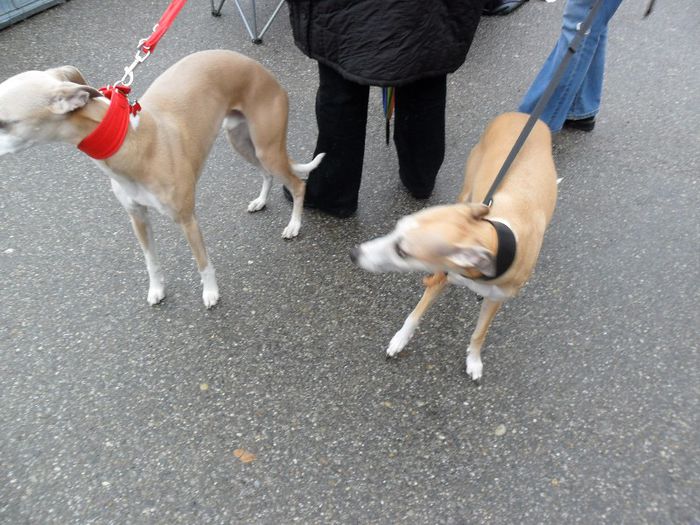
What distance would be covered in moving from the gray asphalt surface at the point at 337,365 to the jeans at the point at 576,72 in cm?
29

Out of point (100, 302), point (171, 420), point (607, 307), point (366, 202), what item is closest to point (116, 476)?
point (171, 420)

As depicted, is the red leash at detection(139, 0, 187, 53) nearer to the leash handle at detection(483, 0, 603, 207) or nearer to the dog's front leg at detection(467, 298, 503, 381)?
the leash handle at detection(483, 0, 603, 207)

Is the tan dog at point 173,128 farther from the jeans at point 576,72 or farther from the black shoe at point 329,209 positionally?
the jeans at point 576,72

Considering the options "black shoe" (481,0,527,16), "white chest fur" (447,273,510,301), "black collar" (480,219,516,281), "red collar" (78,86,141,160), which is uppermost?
"red collar" (78,86,141,160)

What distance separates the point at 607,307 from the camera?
317cm

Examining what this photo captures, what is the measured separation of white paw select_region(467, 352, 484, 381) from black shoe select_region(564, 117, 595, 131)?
2.61 m

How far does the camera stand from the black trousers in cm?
316

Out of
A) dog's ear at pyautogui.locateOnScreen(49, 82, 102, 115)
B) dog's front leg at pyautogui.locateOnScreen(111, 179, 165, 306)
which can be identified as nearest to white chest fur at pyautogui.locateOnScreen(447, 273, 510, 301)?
dog's front leg at pyautogui.locateOnScreen(111, 179, 165, 306)

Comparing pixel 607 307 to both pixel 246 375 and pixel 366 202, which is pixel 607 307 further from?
pixel 246 375

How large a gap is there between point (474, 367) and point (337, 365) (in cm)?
70

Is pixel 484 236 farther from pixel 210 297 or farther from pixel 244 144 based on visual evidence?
pixel 244 144

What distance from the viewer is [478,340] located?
2.73m

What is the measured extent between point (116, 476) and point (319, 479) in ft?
2.86

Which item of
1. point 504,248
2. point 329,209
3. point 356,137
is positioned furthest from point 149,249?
point 504,248
